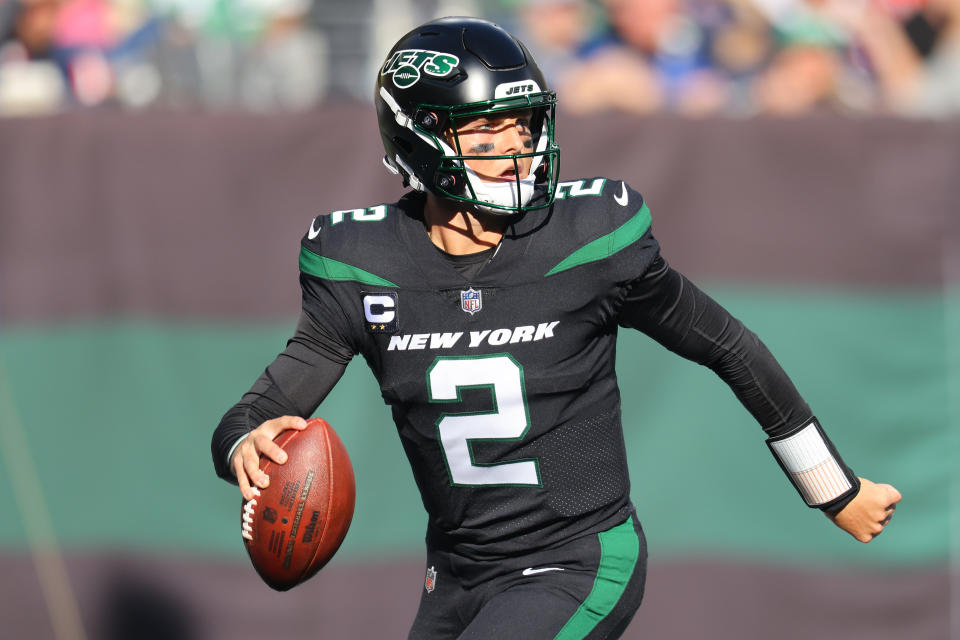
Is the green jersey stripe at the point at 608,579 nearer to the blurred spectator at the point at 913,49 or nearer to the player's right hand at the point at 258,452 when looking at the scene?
the player's right hand at the point at 258,452

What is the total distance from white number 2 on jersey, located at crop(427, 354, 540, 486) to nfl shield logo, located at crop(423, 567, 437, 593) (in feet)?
1.03

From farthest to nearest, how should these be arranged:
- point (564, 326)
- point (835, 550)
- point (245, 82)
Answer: point (245, 82) → point (835, 550) → point (564, 326)

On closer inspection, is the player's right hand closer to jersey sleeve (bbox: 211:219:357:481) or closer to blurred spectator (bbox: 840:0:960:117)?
jersey sleeve (bbox: 211:219:357:481)

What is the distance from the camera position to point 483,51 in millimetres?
2771

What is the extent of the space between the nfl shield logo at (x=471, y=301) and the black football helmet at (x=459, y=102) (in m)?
0.20

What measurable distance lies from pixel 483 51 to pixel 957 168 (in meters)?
2.59

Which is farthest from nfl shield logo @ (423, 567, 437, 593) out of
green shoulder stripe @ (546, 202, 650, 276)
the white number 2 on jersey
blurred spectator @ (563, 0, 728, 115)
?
blurred spectator @ (563, 0, 728, 115)

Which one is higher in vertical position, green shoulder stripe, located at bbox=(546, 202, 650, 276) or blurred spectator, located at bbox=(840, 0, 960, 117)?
green shoulder stripe, located at bbox=(546, 202, 650, 276)

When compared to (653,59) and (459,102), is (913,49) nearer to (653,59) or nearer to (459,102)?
(653,59)

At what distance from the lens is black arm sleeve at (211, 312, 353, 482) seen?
8.99ft

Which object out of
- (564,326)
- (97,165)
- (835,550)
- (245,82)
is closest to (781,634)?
(835,550)

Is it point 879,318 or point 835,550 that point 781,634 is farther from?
point 879,318

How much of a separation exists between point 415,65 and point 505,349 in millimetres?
725

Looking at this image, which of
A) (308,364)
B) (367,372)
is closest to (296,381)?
(308,364)
